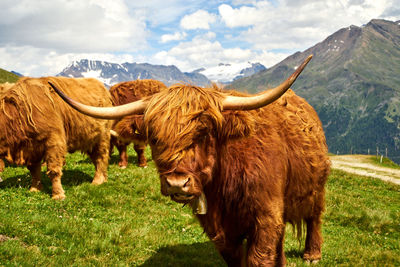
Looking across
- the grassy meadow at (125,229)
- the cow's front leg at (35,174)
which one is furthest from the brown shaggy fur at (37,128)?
the grassy meadow at (125,229)

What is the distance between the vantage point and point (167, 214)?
8328mm

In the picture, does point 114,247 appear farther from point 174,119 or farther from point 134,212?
point 174,119

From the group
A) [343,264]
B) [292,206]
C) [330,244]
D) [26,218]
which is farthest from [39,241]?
[330,244]

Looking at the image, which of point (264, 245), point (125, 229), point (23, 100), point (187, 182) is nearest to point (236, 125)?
point (187, 182)

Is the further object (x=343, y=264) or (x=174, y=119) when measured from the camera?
(x=343, y=264)

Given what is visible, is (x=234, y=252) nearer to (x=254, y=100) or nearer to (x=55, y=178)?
(x=254, y=100)

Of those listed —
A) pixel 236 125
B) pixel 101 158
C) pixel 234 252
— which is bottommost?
pixel 234 252

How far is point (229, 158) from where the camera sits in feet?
12.7

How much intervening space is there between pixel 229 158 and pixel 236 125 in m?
0.46

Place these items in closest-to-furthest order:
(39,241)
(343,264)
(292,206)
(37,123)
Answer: (292,206) < (39,241) < (343,264) < (37,123)

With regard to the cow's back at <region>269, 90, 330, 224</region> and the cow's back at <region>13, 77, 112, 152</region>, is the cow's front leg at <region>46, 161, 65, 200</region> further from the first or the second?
the cow's back at <region>269, 90, 330, 224</region>

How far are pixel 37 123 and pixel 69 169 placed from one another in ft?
12.7

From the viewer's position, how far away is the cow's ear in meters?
3.64

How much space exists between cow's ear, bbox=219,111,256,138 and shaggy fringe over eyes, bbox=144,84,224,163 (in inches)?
4.1
